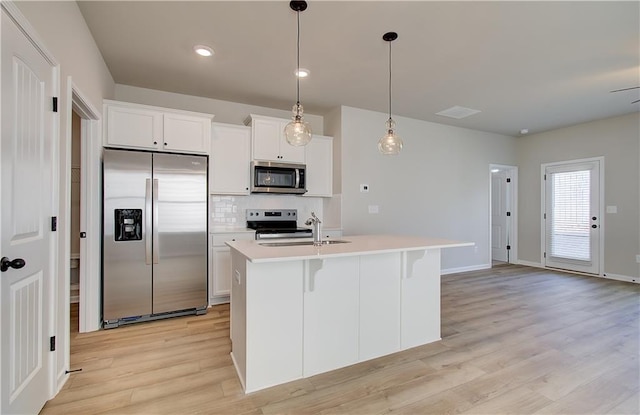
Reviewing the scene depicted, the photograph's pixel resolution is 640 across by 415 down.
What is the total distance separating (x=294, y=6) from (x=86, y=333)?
133 inches

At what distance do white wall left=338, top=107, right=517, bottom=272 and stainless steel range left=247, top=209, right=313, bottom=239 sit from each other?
740mm

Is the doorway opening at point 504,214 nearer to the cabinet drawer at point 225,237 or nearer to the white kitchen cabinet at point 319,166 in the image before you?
the white kitchen cabinet at point 319,166

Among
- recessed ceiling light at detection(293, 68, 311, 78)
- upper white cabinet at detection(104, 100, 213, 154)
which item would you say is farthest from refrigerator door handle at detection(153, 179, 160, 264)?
recessed ceiling light at detection(293, 68, 311, 78)

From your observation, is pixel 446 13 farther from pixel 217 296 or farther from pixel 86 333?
pixel 86 333

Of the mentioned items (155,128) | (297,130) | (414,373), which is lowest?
(414,373)

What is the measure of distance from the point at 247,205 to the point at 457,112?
3491 millimetres

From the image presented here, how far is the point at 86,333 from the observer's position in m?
2.84

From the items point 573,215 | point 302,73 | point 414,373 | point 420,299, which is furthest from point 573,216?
point 302,73

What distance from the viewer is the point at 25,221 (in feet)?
5.18

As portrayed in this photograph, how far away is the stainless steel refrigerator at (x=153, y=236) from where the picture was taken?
2.96m

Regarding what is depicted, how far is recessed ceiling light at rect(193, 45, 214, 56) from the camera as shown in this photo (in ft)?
9.15

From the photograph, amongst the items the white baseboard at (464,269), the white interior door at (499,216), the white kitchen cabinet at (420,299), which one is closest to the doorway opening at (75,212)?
the white kitchen cabinet at (420,299)

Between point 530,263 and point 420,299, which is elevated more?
point 420,299

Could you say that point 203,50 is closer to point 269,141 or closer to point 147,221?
point 269,141
